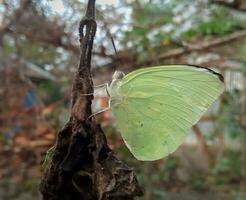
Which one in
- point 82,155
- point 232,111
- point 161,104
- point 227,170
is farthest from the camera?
point 227,170

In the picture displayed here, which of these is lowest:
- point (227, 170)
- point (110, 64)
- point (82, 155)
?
point (227, 170)

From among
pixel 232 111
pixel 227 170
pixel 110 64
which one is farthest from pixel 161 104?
pixel 227 170

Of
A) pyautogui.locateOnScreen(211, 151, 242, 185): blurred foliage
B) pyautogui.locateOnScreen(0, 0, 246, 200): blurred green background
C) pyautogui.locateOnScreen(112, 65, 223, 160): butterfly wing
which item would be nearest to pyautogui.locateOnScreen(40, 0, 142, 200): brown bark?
pyautogui.locateOnScreen(112, 65, 223, 160): butterfly wing

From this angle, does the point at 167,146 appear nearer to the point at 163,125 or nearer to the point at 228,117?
the point at 163,125

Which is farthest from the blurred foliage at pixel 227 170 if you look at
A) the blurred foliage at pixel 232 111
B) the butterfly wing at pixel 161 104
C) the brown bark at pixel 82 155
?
the brown bark at pixel 82 155

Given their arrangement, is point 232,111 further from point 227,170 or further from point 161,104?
point 161,104

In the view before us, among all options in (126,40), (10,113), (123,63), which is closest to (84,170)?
(126,40)

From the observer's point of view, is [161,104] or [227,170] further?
[227,170]
